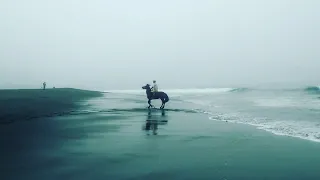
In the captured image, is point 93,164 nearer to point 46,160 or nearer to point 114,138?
point 46,160

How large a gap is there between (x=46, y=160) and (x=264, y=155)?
229 inches

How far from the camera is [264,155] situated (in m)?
8.49

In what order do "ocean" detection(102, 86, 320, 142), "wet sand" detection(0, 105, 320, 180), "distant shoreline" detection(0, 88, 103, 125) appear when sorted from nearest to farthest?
"wet sand" detection(0, 105, 320, 180)
"ocean" detection(102, 86, 320, 142)
"distant shoreline" detection(0, 88, 103, 125)

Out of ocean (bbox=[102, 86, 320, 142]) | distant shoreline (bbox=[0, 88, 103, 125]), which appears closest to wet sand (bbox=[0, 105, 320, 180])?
ocean (bbox=[102, 86, 320, 142])

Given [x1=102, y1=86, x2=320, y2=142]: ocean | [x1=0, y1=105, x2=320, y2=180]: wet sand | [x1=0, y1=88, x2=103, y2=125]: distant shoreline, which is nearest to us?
[x1=0, y1=105, x2=320, y2=180]: wet sand

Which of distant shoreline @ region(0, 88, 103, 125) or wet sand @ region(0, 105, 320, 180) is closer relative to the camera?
wet sand @ region(0, 105, 320, 180)

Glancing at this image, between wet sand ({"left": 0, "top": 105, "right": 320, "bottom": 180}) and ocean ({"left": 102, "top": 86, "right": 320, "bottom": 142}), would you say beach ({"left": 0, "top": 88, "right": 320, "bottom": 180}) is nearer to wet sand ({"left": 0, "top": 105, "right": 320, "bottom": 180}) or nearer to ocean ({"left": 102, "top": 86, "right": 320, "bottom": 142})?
wet sand ({"left": 0, "top": 105, "right": 320, "bottom": 180})

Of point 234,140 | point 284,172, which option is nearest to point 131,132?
point 234,140

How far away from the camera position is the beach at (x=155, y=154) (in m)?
6.81

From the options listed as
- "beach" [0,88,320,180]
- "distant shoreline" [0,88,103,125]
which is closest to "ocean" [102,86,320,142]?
"beach" [0,88,320,180]

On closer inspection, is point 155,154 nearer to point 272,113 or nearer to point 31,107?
point 272,113

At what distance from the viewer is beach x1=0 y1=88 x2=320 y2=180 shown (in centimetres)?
681

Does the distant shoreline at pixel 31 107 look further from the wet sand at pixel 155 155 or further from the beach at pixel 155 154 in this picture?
the wet sand at pixel 155 155

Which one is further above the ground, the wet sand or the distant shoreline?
the distant shoreline
